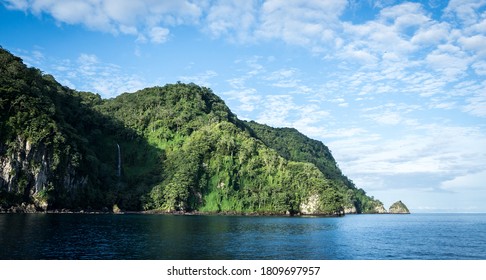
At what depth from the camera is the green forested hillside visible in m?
117

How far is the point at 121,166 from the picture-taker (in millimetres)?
184375

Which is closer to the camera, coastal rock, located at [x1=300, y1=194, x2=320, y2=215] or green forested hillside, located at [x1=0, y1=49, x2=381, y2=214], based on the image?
green forested hillside, located at [x1=0, y1=49, x2=381, y2=214]

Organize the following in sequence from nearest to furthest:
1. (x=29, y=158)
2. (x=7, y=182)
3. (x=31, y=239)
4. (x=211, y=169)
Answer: (x=31, y=239) < (x=7, y=182) < (x=29, y=158) < (x=211, y=169)

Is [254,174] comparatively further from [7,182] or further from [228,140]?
[7,182]

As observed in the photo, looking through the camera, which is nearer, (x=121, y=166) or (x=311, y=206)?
(x=311, y=206)

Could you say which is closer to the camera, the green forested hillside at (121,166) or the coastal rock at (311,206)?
the green forested hillside at (121,166)

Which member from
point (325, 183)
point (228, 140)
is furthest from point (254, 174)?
point (325, 183)

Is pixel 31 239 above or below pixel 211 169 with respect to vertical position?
below

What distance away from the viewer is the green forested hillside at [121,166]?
384ft

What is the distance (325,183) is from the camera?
18012 cm

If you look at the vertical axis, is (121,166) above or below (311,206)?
above
